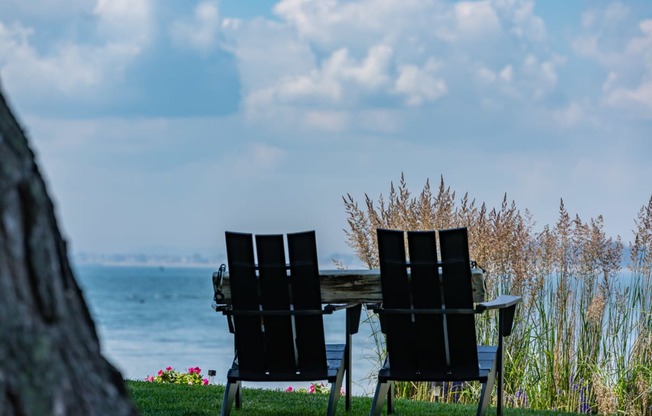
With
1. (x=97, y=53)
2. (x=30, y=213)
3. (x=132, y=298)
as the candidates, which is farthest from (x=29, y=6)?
(x=30, y=213)

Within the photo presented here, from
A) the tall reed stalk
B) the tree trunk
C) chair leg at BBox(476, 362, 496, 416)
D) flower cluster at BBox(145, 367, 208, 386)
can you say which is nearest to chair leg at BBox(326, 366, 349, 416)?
chair leg at BBox(476, 362, 496, 416)

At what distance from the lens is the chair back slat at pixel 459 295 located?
14.0 ft

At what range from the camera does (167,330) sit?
36.4 meters

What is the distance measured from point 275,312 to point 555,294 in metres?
2.93

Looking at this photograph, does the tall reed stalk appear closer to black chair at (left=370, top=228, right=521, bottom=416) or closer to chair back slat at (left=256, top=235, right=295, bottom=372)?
black chair at (left=370, top=228, right=521, bottom=416)

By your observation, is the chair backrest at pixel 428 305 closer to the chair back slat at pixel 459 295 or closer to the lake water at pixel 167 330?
the chair back slat at pixel 459 295

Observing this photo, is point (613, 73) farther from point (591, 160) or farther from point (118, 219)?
point (118, 219)

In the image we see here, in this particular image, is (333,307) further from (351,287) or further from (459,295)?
(459,295)

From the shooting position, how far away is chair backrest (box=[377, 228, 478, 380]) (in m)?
4.30

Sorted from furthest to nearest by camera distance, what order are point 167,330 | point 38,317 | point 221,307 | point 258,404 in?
1. point 167,330
2. point 258,404
3. point 221,307
4. point 38,317

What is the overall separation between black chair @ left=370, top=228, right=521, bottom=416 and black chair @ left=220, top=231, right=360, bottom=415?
31cm

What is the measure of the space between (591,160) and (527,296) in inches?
1117

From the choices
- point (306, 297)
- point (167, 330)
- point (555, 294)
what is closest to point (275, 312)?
point (306, 297)

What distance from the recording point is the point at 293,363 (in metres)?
4.47
